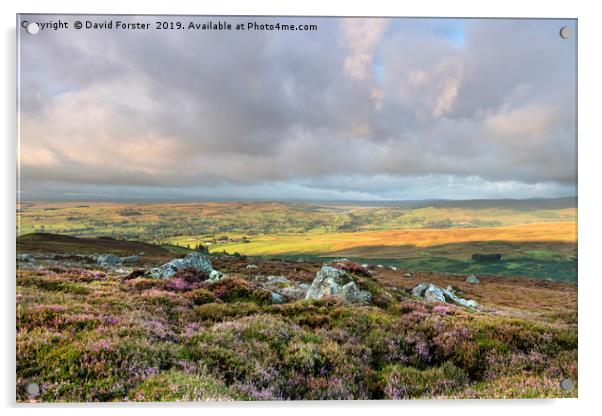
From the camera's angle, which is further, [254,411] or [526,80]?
[526,80]

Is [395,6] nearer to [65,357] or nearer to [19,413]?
[65,357]

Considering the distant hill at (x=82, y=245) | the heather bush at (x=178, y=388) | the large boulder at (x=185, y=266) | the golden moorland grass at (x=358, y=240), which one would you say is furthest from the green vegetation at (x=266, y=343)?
the golden moorland grass at (x=358, y=240)

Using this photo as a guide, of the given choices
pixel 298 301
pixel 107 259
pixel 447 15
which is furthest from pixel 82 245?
pixel 447 15

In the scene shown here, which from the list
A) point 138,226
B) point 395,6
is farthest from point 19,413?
point 395,6

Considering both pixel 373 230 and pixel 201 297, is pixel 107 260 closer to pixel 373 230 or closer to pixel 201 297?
pixel 201 297

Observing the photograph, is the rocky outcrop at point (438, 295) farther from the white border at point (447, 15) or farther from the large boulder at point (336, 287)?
the white border at point (447, 15)
